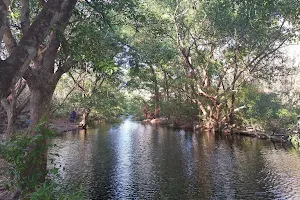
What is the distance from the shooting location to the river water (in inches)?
449

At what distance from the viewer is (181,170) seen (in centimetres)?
1484

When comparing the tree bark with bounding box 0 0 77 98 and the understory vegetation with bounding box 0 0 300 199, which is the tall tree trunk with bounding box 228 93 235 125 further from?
the tree bark with bounding box 0 0 77 98

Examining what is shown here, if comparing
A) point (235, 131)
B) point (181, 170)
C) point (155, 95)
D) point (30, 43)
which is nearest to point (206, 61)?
point (235, 131)

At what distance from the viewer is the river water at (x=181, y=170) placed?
11.4 m

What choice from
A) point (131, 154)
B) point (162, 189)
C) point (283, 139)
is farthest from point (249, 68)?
point (162, 189)

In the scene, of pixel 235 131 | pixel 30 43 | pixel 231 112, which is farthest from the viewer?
pixel 235 131

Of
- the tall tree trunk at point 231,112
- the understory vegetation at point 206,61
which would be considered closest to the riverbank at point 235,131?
the understory vegetation at point 206,61

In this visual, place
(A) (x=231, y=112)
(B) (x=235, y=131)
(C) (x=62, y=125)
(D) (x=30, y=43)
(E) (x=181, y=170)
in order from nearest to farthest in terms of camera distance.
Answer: (D) (x=30, y=43) < (E) (x=181, y=170) < (A) (x=231, y=112) < (B) (x=235, y=131) < (C) (x=62, y=125)

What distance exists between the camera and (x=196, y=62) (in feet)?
97.6

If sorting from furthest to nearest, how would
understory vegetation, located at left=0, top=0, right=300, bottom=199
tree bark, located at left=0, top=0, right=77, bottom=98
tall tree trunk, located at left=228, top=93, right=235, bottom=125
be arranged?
tall tree trunk, located at left=228, top=93, right=235, bottom=125
understory vegetation, located at left=0, top=0, right=300, bottom=199
tree bark, located at left=0, top=0, right=77, bottom=98

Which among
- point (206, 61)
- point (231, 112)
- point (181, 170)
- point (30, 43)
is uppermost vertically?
point (206, 61)

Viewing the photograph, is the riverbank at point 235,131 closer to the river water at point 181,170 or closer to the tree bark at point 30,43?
the river water at point 181,170

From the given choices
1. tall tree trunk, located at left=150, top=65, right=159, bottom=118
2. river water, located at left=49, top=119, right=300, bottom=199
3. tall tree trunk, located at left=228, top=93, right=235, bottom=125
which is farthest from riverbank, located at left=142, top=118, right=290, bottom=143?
tall tree trunk, located at left=150, top=65, right=159, bottom=118

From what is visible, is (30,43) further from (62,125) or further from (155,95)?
(155,95)
